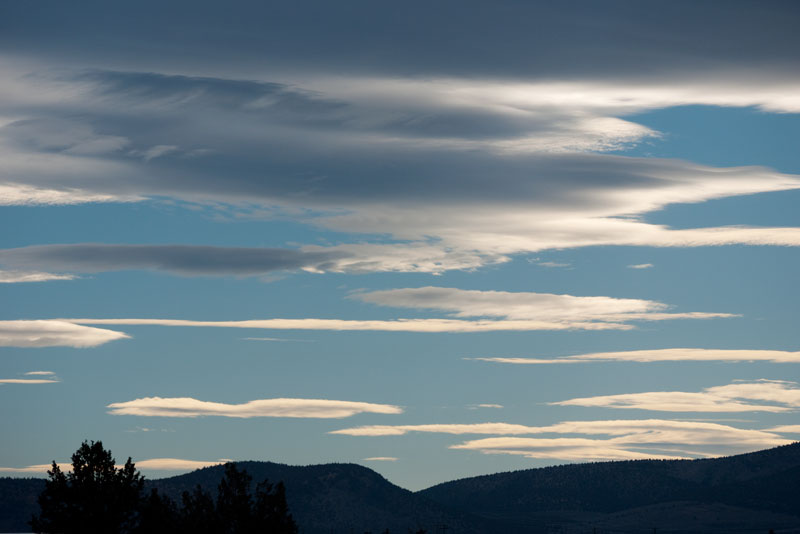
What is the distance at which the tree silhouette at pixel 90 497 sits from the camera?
102 meters

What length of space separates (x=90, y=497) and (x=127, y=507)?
3188 mm

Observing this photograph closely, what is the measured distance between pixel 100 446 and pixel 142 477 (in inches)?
183

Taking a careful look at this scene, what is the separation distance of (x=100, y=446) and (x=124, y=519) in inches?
257

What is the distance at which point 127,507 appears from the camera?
104 meters

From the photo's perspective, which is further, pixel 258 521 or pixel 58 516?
pixel 258 521

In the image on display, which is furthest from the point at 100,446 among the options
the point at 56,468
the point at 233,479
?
the point at 233,479

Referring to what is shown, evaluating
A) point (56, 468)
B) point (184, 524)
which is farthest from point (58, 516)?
point (184, 524)

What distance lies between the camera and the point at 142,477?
107 m

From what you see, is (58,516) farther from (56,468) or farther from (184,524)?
(184,524)

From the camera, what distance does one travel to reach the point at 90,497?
341 ft

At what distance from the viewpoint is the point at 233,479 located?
110 m

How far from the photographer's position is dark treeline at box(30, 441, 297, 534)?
336 ft

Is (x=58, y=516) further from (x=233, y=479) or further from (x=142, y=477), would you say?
(x=233, y=479)

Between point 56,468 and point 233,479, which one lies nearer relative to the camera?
point 56,468
